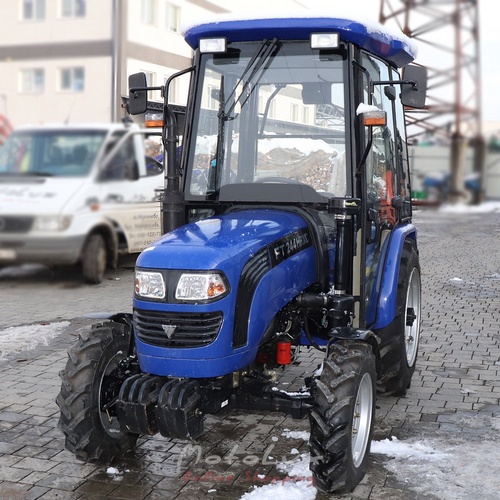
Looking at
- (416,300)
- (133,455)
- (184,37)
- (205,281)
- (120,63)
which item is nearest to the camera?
(205,281)

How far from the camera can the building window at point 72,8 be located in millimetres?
3965

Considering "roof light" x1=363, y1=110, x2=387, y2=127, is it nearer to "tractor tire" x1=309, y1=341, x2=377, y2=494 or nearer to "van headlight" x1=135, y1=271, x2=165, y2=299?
"tractor tire" x1=309, y1=341, x2=377, y2=494

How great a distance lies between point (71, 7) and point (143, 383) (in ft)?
6.29

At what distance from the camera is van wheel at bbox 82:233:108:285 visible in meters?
4.27

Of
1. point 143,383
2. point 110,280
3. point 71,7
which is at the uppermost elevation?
point 71,7

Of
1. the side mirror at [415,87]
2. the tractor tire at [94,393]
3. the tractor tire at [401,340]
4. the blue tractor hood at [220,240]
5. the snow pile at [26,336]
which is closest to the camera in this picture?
the blue tractor hood at [220,240]

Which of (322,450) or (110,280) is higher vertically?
(110,280)

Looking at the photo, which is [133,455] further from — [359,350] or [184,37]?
[184,37]

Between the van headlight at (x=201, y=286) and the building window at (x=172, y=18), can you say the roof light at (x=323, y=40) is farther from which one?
the van headlight at (x=201, y=286)

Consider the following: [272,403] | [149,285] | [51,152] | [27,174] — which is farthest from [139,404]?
[51,152]

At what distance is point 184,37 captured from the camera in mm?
4773

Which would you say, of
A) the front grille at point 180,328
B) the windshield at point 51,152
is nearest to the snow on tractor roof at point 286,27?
the windshield at point 51,152

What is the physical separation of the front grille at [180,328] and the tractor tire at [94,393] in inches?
15.6

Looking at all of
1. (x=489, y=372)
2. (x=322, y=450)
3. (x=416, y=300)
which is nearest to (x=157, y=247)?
(x=322, y=450)
